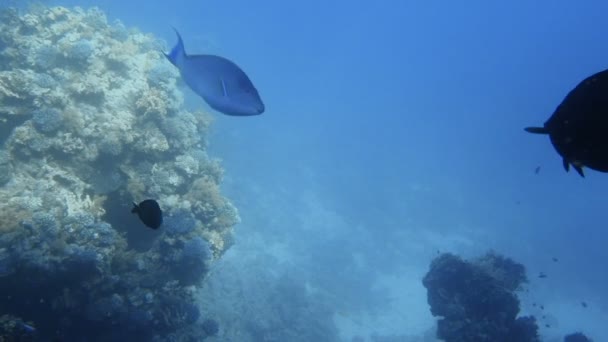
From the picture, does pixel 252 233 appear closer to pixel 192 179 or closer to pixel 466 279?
pixel 192 179

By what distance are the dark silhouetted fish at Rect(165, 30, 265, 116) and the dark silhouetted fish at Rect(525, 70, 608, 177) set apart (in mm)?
1425

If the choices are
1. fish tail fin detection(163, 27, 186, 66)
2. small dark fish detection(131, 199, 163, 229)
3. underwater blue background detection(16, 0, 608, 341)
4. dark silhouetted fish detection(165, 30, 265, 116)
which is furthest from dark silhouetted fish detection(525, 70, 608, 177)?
underwater blue background detection(16, 0, 608, 341)

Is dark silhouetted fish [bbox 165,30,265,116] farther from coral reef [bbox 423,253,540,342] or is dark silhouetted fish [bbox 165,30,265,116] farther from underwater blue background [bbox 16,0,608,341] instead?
underwater blue background [bbox 16,0,608,341]

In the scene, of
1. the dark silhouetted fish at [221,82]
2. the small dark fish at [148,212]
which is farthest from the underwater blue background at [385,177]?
the dark silhouetted fish at [221,82]

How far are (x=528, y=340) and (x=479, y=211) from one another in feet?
94.8

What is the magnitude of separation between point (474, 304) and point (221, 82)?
11033mm

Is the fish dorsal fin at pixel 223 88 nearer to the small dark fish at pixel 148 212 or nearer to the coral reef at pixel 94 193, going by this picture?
the small dark fish at pixel 148 212

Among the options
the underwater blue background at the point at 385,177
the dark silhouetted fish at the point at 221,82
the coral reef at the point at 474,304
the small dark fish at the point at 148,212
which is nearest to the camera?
the dark silhouetted fish at the point at 221,82

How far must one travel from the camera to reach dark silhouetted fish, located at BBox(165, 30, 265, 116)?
222 centimetres

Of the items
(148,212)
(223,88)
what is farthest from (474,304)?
(223,88)

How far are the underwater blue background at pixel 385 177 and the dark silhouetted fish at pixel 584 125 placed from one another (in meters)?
15.1

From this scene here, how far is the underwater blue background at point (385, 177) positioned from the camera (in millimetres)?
23672

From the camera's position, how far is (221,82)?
2248 millimetres

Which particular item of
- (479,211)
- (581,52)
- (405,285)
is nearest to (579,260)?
(479,211)
